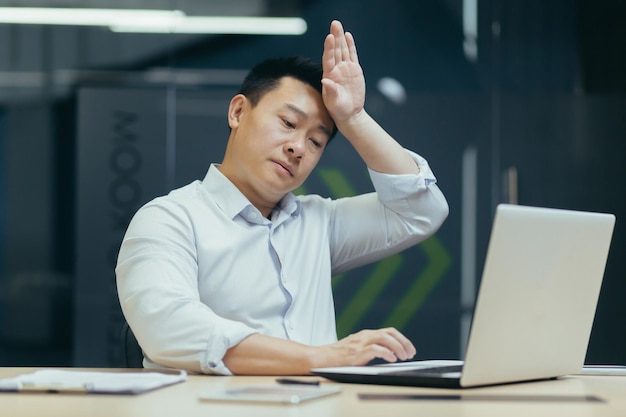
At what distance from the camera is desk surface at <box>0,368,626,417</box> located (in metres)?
1.31

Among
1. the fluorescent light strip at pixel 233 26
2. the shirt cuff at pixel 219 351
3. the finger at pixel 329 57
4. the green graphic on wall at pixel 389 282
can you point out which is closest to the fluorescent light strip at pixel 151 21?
the fluorescent light strip at pixel 233 26

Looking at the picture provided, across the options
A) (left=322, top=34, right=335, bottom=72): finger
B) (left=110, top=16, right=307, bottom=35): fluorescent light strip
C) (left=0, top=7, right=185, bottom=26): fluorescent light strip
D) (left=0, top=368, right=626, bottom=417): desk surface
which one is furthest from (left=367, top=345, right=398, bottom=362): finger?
(left=0, top=7, right=185, bottom=26): fluorescent light strip

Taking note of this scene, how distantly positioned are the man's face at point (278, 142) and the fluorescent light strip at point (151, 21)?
2.26m

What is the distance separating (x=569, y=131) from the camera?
4770 mm

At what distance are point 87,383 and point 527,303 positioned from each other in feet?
2.31

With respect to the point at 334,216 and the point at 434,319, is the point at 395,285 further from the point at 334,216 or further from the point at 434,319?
the point at 334,216

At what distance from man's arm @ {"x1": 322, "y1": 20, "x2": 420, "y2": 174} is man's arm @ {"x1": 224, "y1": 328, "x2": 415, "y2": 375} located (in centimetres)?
74

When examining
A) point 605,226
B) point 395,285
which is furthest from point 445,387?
point 395,285

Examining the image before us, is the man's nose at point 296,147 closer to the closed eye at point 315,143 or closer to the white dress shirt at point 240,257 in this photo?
the closed eye at point 315,143

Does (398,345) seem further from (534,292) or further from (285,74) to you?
(285,74)

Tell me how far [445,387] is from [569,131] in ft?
11.3

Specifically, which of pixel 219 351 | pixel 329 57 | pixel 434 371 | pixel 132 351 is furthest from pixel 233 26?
pixel 434 371

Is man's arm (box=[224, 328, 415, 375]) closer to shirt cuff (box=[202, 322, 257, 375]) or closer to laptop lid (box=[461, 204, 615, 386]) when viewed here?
shirt cuff (box=[202, 322, 257, 375])

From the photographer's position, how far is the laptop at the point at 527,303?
1.48 meters
